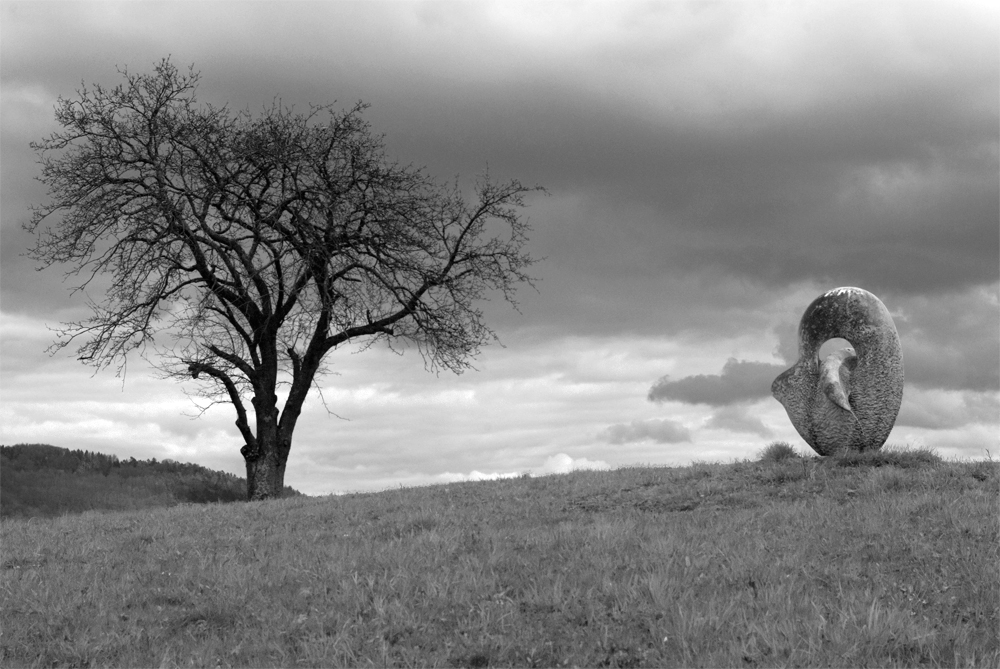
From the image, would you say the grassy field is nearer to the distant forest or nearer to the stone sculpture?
the stone sculpture

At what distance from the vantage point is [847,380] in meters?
16.5

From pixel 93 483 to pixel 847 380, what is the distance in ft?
65.4

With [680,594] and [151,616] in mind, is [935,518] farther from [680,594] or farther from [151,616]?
[151,616]

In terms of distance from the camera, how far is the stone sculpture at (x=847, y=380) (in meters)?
15.9

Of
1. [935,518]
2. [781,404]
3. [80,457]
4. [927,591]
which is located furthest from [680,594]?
[80,457]

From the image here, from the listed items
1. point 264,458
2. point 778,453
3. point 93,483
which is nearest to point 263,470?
point 264,458

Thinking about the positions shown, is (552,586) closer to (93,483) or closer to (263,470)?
(263,470)

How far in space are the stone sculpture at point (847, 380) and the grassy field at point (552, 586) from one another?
2285 mm

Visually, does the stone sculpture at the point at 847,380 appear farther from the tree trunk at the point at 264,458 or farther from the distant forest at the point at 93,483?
the distant forest at the point at 93,483

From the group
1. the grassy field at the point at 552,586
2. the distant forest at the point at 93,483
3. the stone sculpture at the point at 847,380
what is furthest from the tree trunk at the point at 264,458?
the stone sculpture at the point at 847,380

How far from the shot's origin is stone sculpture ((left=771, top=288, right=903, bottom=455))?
52.3ft

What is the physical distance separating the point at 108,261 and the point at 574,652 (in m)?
18.9

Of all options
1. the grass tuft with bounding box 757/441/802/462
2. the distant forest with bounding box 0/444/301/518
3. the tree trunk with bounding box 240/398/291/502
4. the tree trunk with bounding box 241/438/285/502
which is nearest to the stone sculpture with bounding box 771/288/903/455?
the grass tuft with bounding box 757/441/802/462

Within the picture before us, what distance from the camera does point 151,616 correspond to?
8070mm
